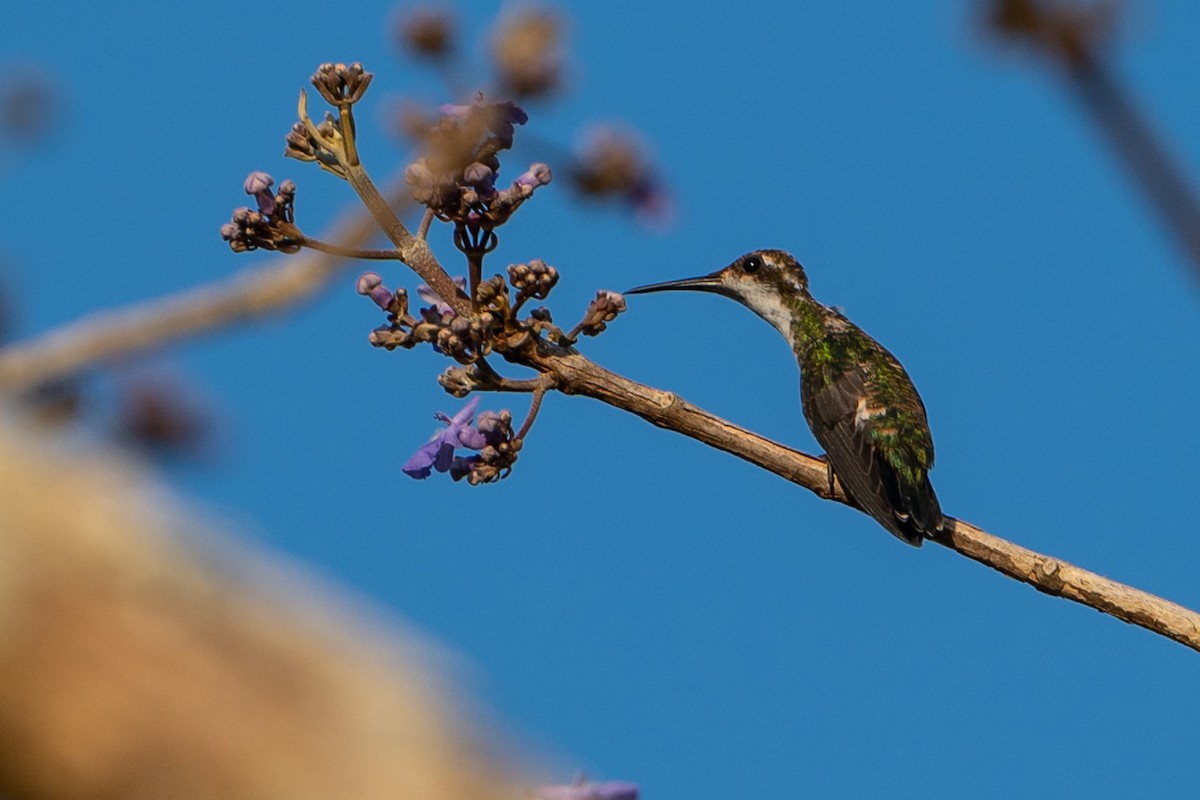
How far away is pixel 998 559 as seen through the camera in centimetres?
566

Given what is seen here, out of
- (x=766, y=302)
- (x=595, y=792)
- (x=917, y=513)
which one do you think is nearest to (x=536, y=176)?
(x=595, y=792)

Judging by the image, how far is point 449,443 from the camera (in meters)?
5.27

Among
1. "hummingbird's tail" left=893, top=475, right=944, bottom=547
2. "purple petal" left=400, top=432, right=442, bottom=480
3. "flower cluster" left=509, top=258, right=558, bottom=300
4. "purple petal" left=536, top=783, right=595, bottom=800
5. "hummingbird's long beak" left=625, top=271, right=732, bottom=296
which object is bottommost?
"purple petal" left=536, top=783, right=595, bottom=800

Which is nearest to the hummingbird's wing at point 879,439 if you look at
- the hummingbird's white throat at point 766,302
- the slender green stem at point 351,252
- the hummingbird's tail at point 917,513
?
the hummingbird's tail at point 917,513

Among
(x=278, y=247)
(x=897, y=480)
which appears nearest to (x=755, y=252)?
(x=897, y=480)

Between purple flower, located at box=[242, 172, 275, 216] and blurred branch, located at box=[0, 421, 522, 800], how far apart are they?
4.55ft

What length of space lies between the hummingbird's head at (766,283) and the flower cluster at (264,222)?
158 inches

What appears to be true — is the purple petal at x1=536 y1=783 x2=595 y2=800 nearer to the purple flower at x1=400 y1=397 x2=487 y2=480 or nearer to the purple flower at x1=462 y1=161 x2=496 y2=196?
the purple flower at x1=400 y1=397 x2=487 y2=480

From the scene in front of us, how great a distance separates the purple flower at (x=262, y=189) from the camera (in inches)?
199

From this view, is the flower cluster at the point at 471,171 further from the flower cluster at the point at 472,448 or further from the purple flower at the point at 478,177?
the flower cluster at the point at 472,448

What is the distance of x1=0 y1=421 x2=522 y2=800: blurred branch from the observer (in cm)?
450

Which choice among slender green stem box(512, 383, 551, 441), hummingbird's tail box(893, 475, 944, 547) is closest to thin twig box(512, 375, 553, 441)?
slender green stem box(512, 383, 551, 441)

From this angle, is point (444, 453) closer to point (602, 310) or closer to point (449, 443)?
point (449, 443)

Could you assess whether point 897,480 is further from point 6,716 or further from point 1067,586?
point 6,716
